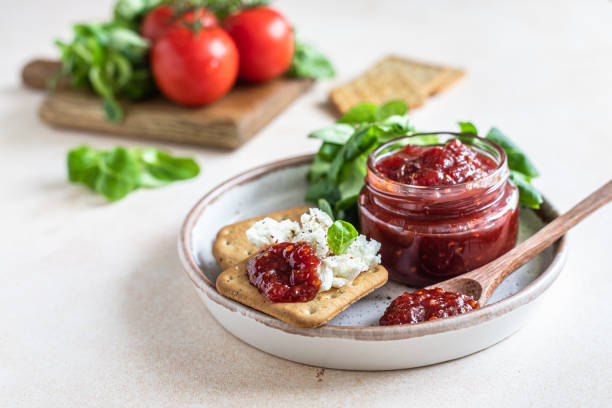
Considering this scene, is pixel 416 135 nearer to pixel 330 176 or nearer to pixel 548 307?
pixel 330 176

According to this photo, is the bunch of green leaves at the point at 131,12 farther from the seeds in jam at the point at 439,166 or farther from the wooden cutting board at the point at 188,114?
the seeds in jam at the point at 439,166

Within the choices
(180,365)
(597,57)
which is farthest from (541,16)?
(180,365)

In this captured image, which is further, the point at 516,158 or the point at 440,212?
the point at 516,158

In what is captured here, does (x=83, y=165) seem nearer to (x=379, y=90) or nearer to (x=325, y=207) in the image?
(x=325, y=207)

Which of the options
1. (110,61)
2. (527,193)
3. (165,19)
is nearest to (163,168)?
(110,61)

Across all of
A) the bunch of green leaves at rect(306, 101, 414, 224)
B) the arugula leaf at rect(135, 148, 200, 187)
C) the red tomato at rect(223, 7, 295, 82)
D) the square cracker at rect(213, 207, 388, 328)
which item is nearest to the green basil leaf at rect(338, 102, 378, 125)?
the bunch of green leaves at rect(306, 101, 414, 224)

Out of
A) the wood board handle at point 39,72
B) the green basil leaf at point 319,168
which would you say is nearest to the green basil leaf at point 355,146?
the green basil leaf at point 319,168
